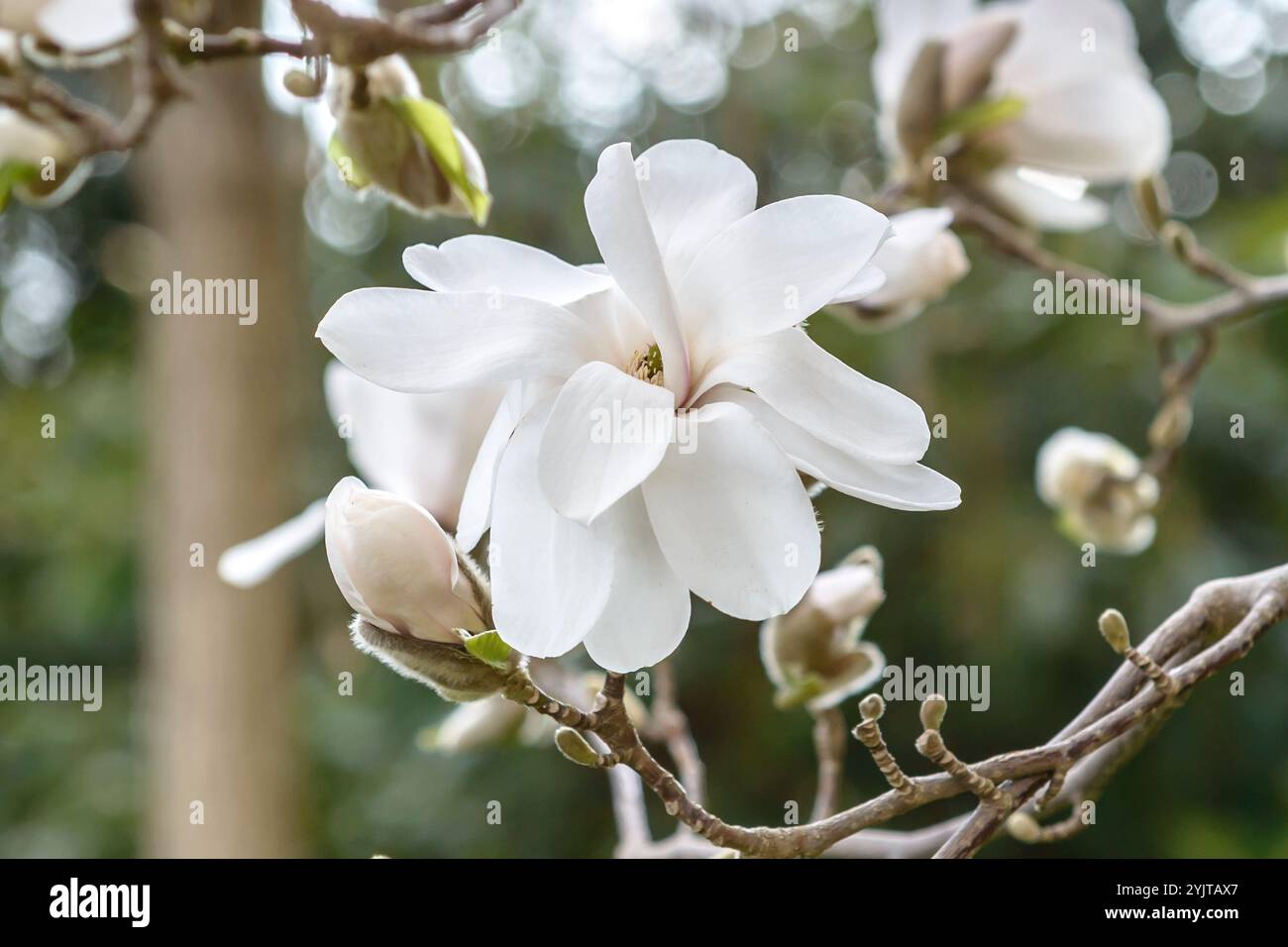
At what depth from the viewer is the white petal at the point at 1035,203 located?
2.03 feet

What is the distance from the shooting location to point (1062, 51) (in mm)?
590

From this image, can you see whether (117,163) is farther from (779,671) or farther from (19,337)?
(779,671)

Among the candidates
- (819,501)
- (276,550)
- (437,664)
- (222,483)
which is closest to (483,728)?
(276,550)

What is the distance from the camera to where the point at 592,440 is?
279 millimetres

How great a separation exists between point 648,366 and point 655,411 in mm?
41

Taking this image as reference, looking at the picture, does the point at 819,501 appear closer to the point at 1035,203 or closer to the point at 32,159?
the point at 1035,203

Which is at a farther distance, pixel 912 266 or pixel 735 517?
pixel 912 266


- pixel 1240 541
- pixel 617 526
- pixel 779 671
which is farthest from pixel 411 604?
pixel 1240 541

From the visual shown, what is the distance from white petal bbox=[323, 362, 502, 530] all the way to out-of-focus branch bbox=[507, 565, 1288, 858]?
0.47 ft

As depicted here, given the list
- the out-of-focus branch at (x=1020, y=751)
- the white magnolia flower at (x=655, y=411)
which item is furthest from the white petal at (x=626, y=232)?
the out-of-focus branch at (x=1020, y=751)

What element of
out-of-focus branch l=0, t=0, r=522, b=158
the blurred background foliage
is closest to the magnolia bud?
out-of-focus branch l=0, t=0, r=522, b=158

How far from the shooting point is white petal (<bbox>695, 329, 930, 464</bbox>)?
289 mm

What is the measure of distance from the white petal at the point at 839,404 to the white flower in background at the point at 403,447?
153 millimetres

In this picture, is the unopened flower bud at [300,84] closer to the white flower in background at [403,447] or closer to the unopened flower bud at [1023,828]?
the white flower in background at [403,447]
